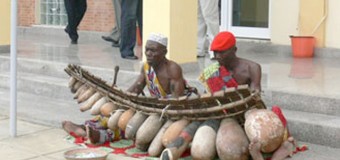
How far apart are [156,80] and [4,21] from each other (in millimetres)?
4981

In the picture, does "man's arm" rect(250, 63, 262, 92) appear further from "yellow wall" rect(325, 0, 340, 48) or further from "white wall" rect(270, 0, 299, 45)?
"white wall" rect(270, 0, 299, 45)

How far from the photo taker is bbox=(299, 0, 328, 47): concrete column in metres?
9.35

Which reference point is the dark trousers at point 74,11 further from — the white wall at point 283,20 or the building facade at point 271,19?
the white wall at point 283,20

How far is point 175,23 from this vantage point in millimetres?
7547

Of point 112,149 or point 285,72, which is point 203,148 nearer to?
point 112,149

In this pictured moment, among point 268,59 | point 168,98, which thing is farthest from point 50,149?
point 268,59

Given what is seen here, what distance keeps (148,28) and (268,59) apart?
2256 mm

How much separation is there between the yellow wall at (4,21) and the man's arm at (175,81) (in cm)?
497

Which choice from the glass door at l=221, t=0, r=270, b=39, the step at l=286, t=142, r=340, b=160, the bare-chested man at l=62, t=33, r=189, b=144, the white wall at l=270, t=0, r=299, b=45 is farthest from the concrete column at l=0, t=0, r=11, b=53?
the step at l=286, t=142, r=340, b=160

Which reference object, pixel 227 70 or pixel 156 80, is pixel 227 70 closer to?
pixel 227 70

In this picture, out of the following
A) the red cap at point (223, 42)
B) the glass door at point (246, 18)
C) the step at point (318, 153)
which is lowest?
the step at point (318, 153)

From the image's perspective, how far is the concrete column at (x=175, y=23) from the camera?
751 centimetres

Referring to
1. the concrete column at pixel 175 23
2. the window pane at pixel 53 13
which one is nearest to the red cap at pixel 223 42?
the concrete column at pixel 175 23

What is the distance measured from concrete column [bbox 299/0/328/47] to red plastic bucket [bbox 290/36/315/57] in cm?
15
